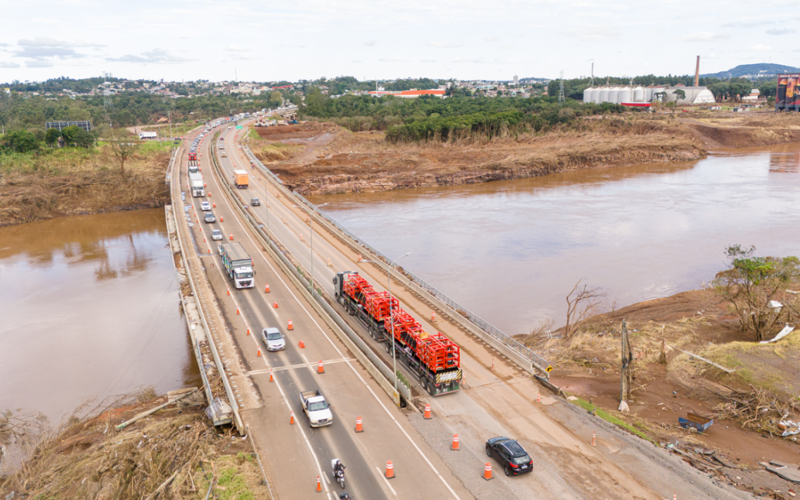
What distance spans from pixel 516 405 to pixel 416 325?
7.64 meters

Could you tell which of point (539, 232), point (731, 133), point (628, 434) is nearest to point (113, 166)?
point (539, 232)

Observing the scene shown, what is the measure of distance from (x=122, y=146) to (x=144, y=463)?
97.6m

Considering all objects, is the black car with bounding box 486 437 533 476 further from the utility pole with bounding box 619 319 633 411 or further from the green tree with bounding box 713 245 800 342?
the green tree with bounding box 713 245 800 342

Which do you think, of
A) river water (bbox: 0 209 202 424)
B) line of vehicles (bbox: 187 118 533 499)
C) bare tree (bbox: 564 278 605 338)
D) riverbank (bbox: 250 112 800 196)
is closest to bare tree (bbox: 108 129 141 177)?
riverbank (bbox: 250 112 800 196)

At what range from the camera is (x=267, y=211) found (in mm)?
68188

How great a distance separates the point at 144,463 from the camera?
2356 centimetres

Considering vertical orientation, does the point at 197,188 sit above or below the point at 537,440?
above

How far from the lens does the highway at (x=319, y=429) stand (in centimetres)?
2222

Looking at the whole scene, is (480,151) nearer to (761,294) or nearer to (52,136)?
(52,136)

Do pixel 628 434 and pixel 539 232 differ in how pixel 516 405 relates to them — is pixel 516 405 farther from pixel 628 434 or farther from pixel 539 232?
pixel 539 232

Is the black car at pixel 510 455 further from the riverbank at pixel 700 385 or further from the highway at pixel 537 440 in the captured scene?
the riverbank at pixel 700 385

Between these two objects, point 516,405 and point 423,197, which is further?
point 423,197

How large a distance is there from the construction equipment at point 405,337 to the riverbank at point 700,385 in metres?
6.56

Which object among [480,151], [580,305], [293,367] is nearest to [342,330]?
[293,367]
